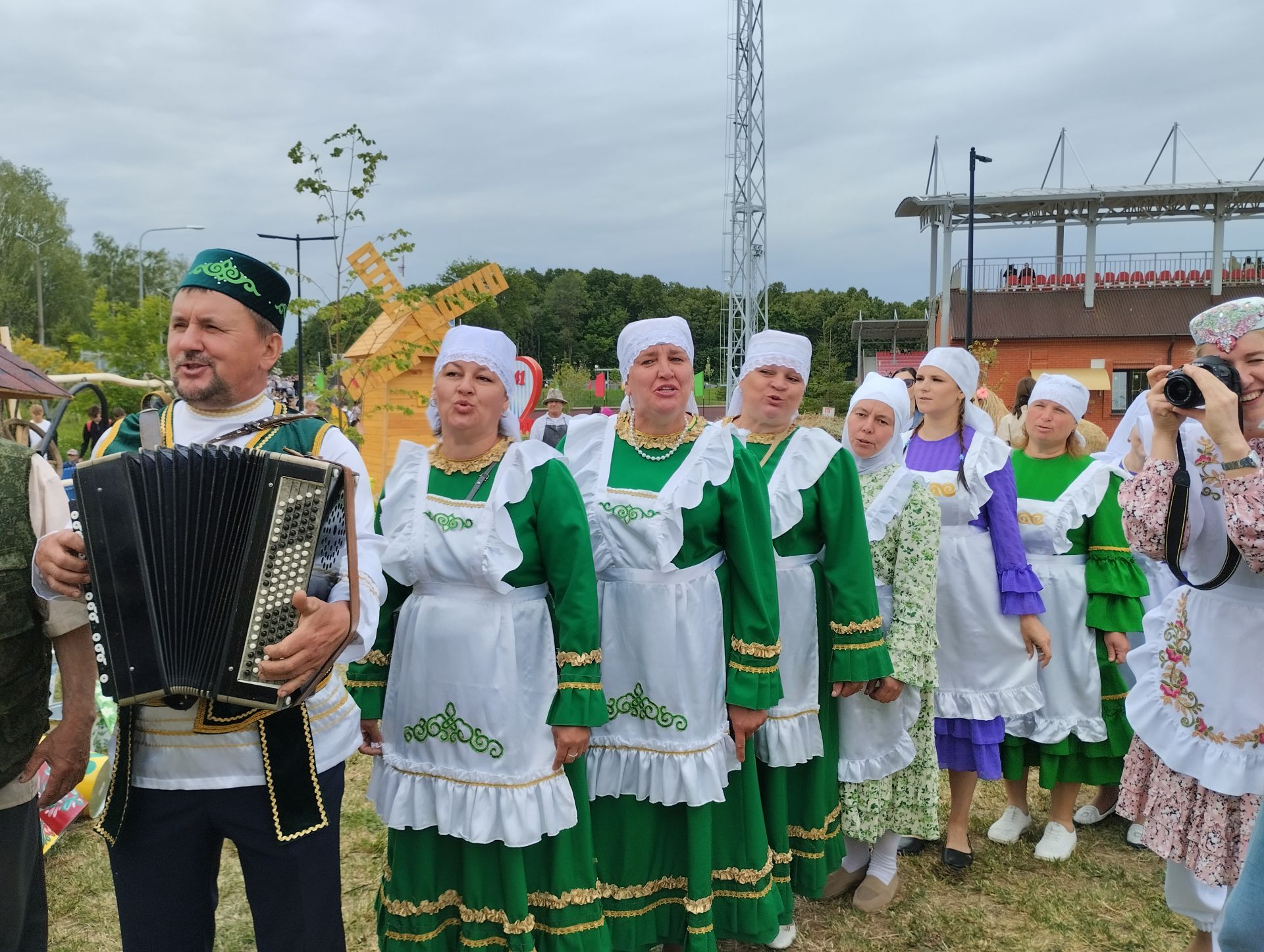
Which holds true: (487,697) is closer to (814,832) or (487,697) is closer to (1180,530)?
(814,832)

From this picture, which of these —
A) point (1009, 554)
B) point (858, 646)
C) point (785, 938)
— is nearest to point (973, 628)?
point (1009, 554)

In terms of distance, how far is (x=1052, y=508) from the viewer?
4488 millimetres

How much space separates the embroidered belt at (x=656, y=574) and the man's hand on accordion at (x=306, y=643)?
1.20 meters

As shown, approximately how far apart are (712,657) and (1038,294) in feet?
123

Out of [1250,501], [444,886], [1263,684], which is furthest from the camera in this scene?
[444,886]

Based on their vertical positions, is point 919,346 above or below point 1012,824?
above

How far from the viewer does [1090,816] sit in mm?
A: 4797

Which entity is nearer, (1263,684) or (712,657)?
(1263,684)

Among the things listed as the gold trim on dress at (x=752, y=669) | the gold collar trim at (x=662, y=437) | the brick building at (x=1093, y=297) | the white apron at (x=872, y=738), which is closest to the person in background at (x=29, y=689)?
the gold collar trim at (x=662, y=437)

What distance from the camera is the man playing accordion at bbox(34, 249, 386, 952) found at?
7.40 feet

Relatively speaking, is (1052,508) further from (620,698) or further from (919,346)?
(919,346)

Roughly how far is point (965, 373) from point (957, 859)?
7.39 ft

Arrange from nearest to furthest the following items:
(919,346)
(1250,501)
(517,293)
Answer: (1250,501) → (919,346) → (517,293)

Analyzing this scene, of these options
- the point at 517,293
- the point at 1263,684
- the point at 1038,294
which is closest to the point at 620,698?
the point at 1263,684
